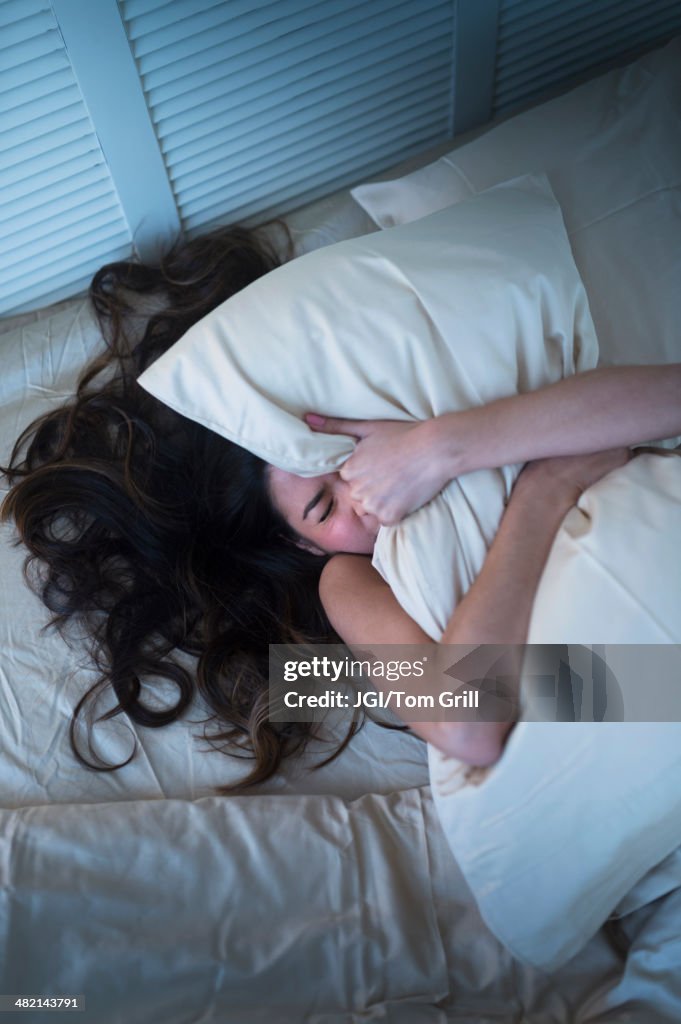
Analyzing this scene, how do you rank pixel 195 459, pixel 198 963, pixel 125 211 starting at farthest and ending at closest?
pixel 125 211 < pixel 195 459 < pixel 198 963

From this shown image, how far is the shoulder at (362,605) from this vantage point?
950 millimetres

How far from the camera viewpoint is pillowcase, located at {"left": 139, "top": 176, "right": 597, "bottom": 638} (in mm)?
922

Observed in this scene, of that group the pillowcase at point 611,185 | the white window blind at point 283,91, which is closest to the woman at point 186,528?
the white window blind at point 283,91

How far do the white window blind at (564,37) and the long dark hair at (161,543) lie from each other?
54 cm

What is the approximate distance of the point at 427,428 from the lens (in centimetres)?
92

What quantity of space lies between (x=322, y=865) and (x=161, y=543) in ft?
1.60

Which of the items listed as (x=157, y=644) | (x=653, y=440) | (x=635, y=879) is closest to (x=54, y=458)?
(x=157, y=644)

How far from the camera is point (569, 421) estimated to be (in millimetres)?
910

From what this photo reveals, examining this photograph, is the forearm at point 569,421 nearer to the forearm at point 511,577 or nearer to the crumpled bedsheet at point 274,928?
the forearm at point 511,577

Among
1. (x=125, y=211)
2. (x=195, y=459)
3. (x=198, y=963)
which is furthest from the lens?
(x=125, y=211)

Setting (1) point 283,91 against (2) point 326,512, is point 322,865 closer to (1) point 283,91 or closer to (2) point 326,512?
(2) point 326,512

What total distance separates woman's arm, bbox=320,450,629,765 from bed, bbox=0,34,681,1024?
0.06 meters

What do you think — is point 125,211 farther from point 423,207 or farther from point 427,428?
point 427,428

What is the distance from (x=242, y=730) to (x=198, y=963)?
0.28 metres
